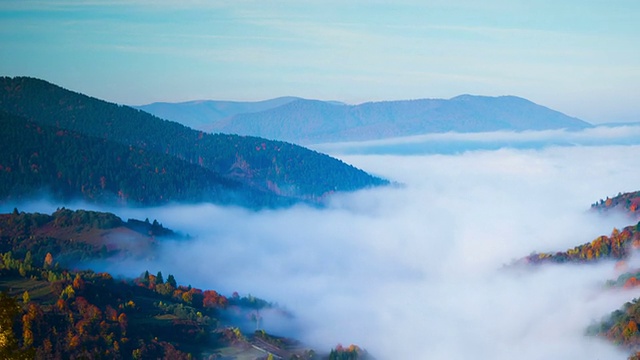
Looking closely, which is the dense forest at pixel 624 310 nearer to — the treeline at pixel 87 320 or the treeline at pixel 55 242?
the treeline at pixel 87 320

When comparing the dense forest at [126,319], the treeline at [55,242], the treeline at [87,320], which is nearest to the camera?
the treeline at [87,320]

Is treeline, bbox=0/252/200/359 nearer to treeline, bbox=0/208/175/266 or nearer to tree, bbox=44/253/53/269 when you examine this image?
tree, bbox=44/253/53/269

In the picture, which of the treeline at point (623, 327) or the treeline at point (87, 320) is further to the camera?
the treeline at point (623, 327)

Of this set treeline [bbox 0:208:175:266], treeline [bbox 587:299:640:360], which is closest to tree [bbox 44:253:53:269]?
treeline [bbox 0:208:175:266]

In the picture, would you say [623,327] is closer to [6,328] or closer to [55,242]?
[6,328]

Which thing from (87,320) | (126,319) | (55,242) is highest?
(87,320)

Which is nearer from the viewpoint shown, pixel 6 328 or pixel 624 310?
pixel 6 328

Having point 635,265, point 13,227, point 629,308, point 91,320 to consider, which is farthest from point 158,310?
point 635,265

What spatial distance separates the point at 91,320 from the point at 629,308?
9145cm

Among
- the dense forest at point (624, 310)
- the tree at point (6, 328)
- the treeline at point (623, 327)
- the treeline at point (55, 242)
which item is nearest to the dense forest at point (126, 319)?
the treeline at point (55, 242)

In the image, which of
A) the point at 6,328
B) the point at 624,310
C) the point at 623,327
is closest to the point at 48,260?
the point at 623,327

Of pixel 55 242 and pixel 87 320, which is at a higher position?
pixel 87 320

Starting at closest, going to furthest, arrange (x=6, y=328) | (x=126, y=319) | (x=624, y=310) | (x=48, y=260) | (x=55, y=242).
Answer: (x=6, y=328), (x=126, y=319), (x=624, y=310), (x=48, y=260), (x=55, y=242)

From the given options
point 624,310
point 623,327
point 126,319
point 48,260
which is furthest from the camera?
point 48,260
